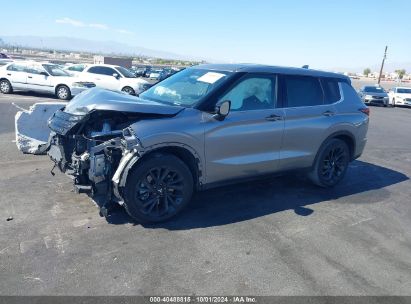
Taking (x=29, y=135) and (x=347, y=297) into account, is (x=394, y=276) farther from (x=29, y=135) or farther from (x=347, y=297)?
(x=29, y=135)

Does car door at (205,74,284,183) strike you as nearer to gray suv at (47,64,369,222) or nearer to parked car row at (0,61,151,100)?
gray suv at (47,64,369,222)

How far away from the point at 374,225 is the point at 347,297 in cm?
193

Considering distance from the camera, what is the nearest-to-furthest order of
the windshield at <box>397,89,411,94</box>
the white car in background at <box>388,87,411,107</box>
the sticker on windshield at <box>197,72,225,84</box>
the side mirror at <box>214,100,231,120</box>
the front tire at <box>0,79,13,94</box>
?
the side mirror at <box>214,100,231,120</box> < the sticker on windshield at <box>197,72,225,84</box> < the front tire at <box>0,79,13,94</box> < the white car in background at <box>388,87,411,107</box> < the windshield at <box>397,89,411,94</box>

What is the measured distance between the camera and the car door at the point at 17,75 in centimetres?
1717

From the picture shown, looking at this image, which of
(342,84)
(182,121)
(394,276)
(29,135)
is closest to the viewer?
(394,276)

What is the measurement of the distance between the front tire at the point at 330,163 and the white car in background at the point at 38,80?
12.6 m

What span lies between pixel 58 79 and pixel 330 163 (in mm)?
13650

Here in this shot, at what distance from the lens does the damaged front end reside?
13.7 feet

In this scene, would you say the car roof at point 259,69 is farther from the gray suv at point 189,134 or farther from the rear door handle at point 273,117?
the rear door handle at point 273,117

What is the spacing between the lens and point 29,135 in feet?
18.5

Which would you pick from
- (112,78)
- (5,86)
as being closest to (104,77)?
(112,78)

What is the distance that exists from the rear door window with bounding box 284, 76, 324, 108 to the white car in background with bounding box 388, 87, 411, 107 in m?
25.2

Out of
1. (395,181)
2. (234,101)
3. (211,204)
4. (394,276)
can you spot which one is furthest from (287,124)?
(395,181)

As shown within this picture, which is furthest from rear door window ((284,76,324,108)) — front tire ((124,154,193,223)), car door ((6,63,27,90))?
car door ((6,63,27,90))
